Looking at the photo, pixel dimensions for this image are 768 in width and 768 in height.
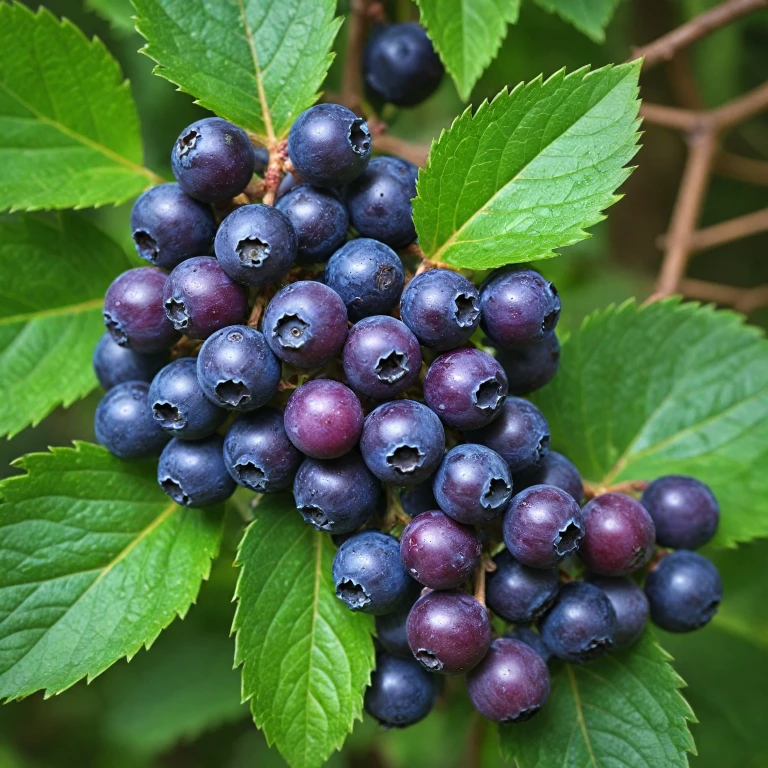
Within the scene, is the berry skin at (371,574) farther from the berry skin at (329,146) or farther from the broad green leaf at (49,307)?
the broad green leaf at (49,307)

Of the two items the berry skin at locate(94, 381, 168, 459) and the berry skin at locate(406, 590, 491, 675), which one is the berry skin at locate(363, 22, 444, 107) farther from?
the berry skin at locate(406, 590, 491, 675)

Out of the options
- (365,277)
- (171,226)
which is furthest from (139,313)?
(365,277)

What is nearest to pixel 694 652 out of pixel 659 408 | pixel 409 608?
pixel 659 408

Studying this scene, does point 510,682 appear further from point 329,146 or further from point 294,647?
point 329,146

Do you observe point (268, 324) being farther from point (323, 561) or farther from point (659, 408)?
point (659, 408)

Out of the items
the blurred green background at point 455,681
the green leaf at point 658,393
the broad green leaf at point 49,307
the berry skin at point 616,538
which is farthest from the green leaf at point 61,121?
the berry skin at point 616,538

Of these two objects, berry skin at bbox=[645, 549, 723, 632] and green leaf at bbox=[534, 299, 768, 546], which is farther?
green leaf at bbox=[534, 299, 768, 546]

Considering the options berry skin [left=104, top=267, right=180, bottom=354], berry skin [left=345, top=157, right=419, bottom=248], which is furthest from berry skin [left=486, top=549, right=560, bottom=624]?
berry skin [left=104, top=267, right=180, bottom=354]
